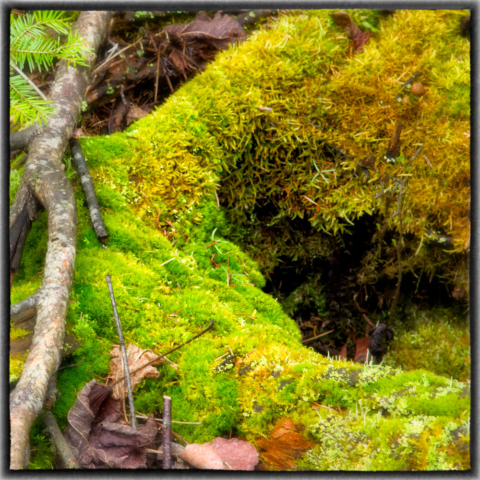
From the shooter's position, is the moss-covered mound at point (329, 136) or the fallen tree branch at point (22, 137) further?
the moss-covered mound at point (329, 136)

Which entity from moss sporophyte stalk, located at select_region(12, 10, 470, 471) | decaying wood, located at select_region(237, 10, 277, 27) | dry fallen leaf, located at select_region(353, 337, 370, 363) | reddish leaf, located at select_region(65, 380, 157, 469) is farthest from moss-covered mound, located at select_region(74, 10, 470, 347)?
reddish leaf, located at select_region(65, 380, 157, 469)

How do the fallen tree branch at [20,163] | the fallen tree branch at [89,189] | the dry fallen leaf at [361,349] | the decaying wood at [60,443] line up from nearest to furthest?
the decaying wood at [60,443], the fallen tree branch at [89,189], the fallen tree branch at [20,163], the dry fallen leaf at [361,349]

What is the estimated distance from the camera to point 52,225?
2.37m

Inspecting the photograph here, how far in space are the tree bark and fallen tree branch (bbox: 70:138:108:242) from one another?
0.12 meters

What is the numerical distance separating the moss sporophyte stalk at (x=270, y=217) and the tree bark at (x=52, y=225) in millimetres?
169

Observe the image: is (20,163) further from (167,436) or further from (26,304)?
(167,436)

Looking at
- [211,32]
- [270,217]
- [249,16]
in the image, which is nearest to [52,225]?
[270,217]

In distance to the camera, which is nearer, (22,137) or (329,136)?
(22,137)

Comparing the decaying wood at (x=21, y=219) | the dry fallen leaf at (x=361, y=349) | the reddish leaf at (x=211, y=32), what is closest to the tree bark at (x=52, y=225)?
the decaying wood at (x=21, y=219)

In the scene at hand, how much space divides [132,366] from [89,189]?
126 centimetres

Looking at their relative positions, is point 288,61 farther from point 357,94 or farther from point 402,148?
point 402,148

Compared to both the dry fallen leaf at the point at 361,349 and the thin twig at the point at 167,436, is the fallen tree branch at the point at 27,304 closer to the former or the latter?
the thin twig at the point at 167,436

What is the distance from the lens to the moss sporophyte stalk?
196cm

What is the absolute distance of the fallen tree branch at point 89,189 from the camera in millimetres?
2541
